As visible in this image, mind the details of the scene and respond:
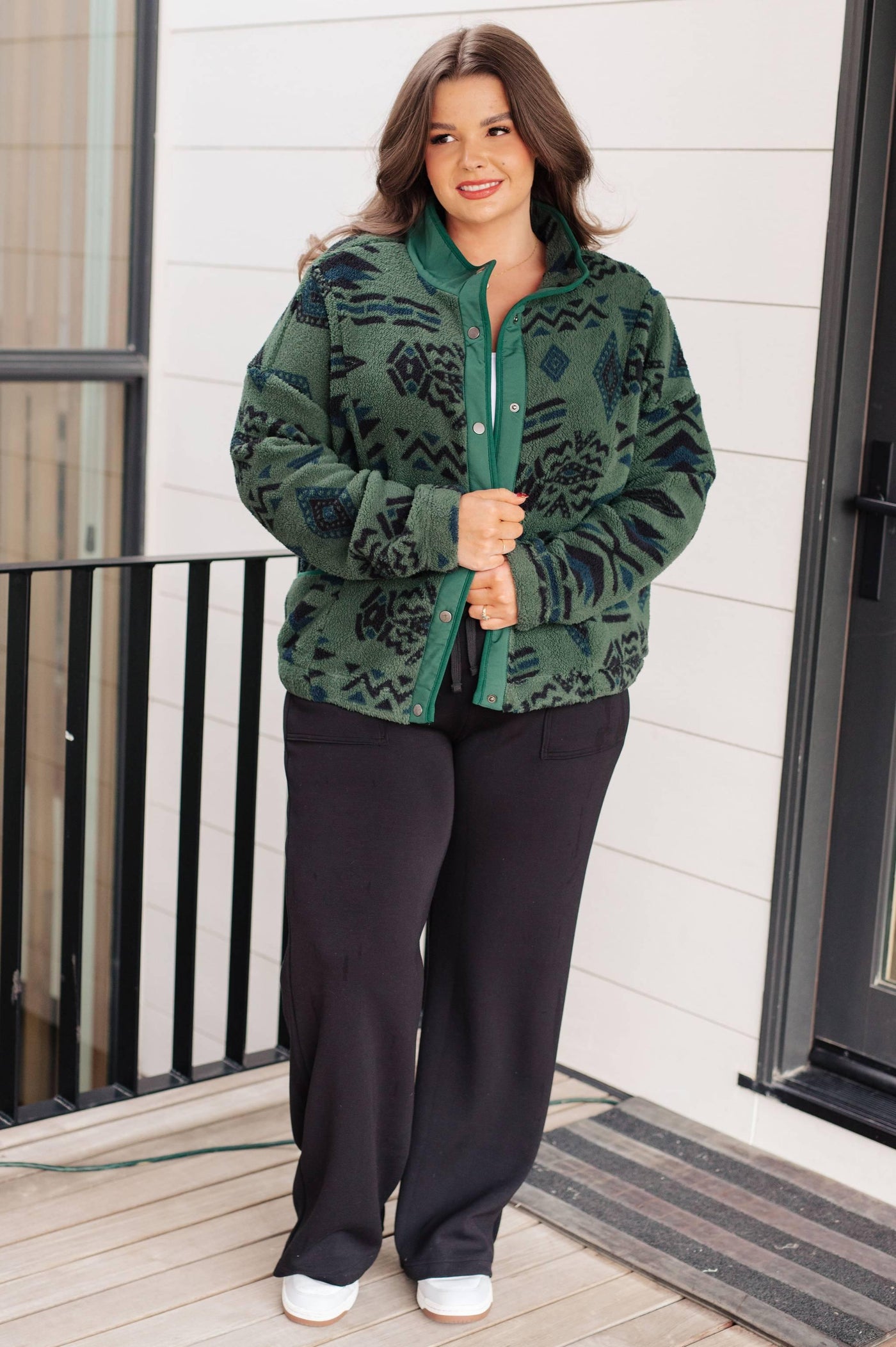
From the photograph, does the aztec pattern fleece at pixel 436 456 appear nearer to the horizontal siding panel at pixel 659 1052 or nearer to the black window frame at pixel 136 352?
the horizontal siding panel at pixel 659 1052

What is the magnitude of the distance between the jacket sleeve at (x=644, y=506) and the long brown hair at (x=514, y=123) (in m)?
0.17

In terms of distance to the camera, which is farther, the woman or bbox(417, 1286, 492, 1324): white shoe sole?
bbox(417, 1286, 492, 1324): white shoe sole

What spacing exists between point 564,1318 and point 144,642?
115 cm

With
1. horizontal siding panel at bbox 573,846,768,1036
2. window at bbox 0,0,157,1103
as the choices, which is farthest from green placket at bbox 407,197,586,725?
window at bbox 0,0,157,1103

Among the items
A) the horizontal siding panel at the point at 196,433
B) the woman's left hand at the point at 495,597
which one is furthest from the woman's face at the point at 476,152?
the horizontal siding panel at the point at 196,433

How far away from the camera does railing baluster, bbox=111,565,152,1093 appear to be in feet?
7.58

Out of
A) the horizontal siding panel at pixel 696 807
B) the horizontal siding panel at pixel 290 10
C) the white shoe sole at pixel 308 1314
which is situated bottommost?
the white shoe sole at pixel 308 1314

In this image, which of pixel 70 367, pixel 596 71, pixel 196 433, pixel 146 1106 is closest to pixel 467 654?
pixel 146 1106

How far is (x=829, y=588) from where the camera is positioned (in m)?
2.26

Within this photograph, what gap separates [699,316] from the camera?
2.36m

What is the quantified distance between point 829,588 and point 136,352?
195 centimetres

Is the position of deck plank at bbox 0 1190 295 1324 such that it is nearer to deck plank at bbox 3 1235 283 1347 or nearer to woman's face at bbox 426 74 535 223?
deck plank at bbox 3 1235 283 1347

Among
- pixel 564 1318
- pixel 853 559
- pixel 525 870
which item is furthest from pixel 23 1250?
pixel 853 559

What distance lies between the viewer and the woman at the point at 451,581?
1.67 meters
